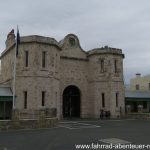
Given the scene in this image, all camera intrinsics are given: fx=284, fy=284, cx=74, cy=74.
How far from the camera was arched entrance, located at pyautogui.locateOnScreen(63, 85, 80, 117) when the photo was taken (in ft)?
130

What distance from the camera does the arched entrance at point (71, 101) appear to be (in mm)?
39531

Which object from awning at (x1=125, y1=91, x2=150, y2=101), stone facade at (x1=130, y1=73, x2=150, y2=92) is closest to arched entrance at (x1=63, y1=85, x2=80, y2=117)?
awning at (x1=125, y1=91, x2=150, y2=101)

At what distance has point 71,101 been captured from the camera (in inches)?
1597

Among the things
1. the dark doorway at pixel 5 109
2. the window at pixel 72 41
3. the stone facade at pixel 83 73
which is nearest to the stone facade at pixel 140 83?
the stone facade at pixel 83 73

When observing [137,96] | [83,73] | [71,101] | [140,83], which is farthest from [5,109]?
[140,83]

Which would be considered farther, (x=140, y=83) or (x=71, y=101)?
(x=140, y=83)

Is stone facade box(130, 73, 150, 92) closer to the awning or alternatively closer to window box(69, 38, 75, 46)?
the awning

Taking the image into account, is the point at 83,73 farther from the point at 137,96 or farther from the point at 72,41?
the point at 137,96

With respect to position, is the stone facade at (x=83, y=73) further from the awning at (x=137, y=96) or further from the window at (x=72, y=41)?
the awning at (x=137, y=96)

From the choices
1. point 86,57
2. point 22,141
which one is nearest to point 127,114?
point 86,57

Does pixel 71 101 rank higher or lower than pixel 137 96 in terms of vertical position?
lower

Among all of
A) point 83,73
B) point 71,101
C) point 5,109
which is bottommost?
point 5,109

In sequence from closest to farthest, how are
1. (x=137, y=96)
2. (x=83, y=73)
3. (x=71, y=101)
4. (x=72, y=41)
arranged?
1. (x=72, y=41)
2. (x=83, y=73)
3. (x=71, y=101)
4. (x=137, y=96)

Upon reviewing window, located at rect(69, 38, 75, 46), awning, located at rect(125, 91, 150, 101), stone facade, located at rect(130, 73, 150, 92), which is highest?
window, located at rect(69, 38, 75, 46)
